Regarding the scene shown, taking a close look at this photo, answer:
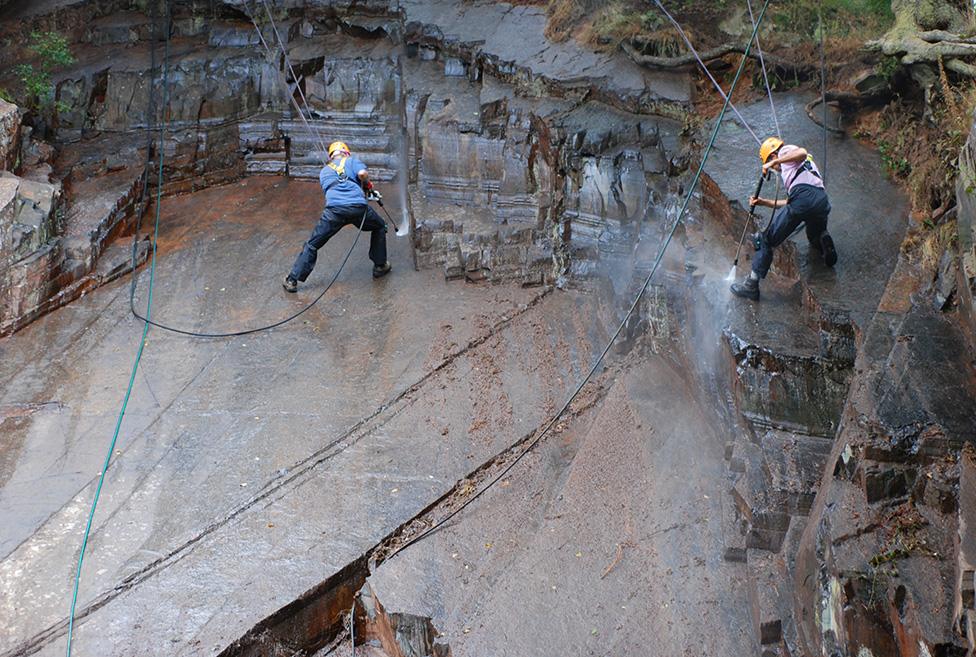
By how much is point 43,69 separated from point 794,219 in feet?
31.9

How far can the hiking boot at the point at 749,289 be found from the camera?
7387 mm

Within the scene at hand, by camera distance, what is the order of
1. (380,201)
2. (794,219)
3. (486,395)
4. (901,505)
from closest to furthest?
(901,505) < (794,219) < (486,395) < (380,201)

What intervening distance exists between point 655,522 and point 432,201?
17.8 ft

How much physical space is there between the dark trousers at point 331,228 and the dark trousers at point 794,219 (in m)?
3.93

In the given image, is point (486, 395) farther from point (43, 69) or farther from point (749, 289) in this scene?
point (43, 69)

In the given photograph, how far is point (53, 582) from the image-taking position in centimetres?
648

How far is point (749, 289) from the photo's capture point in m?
7.39

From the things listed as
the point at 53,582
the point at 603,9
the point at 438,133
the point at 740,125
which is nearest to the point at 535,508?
the point at 53,582

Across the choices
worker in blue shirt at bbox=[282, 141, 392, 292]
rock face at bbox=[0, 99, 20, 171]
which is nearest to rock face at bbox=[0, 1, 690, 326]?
rock face at bbox=[0, 99, 20, 171]

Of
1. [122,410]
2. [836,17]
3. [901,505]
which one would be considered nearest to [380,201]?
[122,410]

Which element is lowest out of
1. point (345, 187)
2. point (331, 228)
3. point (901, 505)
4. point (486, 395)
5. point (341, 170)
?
point (486, 395)

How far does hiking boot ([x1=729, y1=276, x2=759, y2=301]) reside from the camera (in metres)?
7.39

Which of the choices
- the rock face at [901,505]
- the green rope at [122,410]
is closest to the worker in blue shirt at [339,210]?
the green rope at [122,410]

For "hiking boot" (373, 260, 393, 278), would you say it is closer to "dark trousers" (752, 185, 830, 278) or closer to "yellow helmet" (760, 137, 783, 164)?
"dark trousers" (752, 185, 830, 278)
